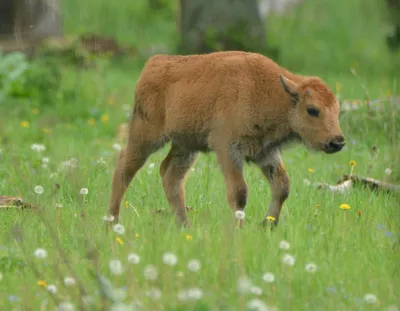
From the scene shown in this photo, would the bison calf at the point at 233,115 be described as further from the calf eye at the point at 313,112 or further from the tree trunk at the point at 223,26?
the tree trunk at the point at 223,26

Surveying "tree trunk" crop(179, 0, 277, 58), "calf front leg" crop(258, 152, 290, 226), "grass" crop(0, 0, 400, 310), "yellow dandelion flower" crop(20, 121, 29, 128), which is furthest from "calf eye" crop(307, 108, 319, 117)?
"tree trunk" crop(179, 0, 277, 58)

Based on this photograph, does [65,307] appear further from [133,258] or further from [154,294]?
[133,258]

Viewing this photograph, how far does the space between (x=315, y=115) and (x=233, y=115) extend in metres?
0.61

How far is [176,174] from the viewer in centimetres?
786

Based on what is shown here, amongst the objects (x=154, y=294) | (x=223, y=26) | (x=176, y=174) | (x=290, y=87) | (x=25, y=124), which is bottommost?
(x=223, y=26)

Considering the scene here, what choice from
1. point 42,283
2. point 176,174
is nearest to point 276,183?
point 176,174

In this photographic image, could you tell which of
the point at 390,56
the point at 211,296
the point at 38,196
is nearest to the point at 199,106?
the point at 38,196

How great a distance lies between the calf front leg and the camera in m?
7.18

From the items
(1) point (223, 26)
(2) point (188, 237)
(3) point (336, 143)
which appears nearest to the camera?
(2) point (188, 237)

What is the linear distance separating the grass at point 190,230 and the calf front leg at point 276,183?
10 centimetres

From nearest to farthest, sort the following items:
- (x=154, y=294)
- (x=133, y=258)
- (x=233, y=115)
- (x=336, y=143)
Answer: (x=154, y=294) < (x=133, y=258) < (x=336, y=143) < (x=233, y=115)

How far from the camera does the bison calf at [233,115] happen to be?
22.9 feet

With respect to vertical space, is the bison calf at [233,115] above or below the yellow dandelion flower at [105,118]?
above

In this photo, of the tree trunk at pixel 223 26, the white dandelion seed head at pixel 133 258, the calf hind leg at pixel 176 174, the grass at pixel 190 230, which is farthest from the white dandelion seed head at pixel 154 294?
the tree trunk at pixel 223 26
